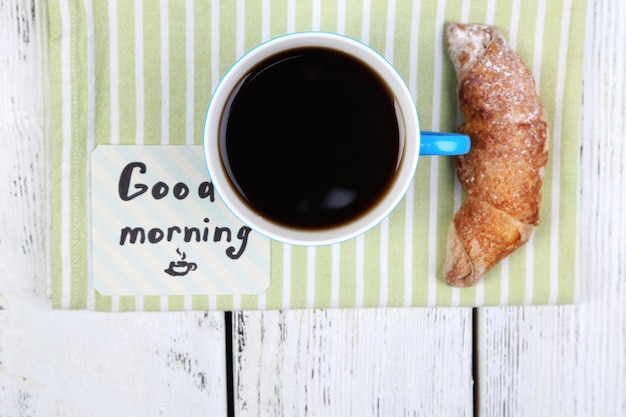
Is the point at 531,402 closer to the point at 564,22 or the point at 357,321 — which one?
the point at 357,321

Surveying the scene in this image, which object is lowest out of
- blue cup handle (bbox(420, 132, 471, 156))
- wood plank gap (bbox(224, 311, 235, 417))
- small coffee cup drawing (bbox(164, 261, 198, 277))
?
wood plank gap (bbox(224, 311, 235, 417))

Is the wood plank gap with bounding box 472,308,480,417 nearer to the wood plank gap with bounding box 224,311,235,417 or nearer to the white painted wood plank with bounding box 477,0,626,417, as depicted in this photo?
the white painted wood plank with bounding box 477,0,626,417

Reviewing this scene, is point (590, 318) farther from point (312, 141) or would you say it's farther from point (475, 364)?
point (312, 141)

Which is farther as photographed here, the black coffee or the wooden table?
the wooden table

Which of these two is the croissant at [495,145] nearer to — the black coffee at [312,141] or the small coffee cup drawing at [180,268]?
the black coffee at [312,141]

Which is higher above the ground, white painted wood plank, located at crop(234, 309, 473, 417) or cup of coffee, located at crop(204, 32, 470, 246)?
cup of coffee, located at crop(204, 32, 470, 246)

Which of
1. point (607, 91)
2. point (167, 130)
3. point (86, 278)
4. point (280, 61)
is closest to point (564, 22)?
point (607, 91)

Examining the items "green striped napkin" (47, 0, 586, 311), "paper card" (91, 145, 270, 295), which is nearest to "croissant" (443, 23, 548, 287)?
"green striped napkin" (47, 0, 586, 311)
